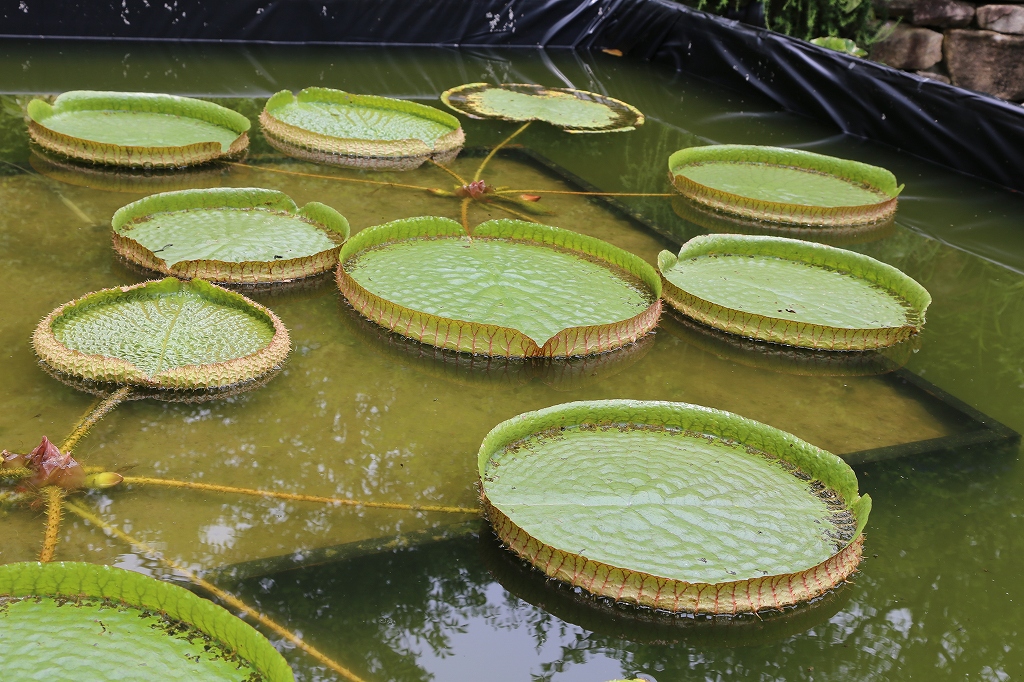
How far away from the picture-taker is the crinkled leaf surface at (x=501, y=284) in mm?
2861

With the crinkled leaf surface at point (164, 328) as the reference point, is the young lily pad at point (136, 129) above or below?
above

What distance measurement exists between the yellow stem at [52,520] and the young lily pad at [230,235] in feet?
3.45

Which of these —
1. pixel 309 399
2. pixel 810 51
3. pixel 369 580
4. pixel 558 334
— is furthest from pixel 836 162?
pixel 369 580

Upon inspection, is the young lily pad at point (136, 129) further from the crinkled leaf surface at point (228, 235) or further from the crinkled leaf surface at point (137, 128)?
the crinkled leaf surface at point (228, 235)

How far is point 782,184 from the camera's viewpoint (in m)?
4.39

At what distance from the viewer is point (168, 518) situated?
6.55 ft

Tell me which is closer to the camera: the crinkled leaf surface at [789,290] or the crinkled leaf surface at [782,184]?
the crinkled leaf surface at [789,290]

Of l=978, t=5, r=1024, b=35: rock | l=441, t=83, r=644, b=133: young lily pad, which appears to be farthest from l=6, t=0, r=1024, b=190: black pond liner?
l=978, t=5, r=1024, b=35: rock

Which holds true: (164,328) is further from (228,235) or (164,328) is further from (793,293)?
(793,293)

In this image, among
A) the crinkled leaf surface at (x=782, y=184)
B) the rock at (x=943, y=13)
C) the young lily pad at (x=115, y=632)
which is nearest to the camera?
the young lily pad at (x=115, y=632)

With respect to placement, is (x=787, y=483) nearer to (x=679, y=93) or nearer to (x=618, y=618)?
(x=618, y=618)

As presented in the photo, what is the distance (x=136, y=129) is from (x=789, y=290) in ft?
9.37

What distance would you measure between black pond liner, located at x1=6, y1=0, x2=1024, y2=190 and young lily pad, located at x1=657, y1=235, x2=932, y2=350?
79.6 inches

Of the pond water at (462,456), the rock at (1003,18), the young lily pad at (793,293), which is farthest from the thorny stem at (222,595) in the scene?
the rock at (1003,18)
